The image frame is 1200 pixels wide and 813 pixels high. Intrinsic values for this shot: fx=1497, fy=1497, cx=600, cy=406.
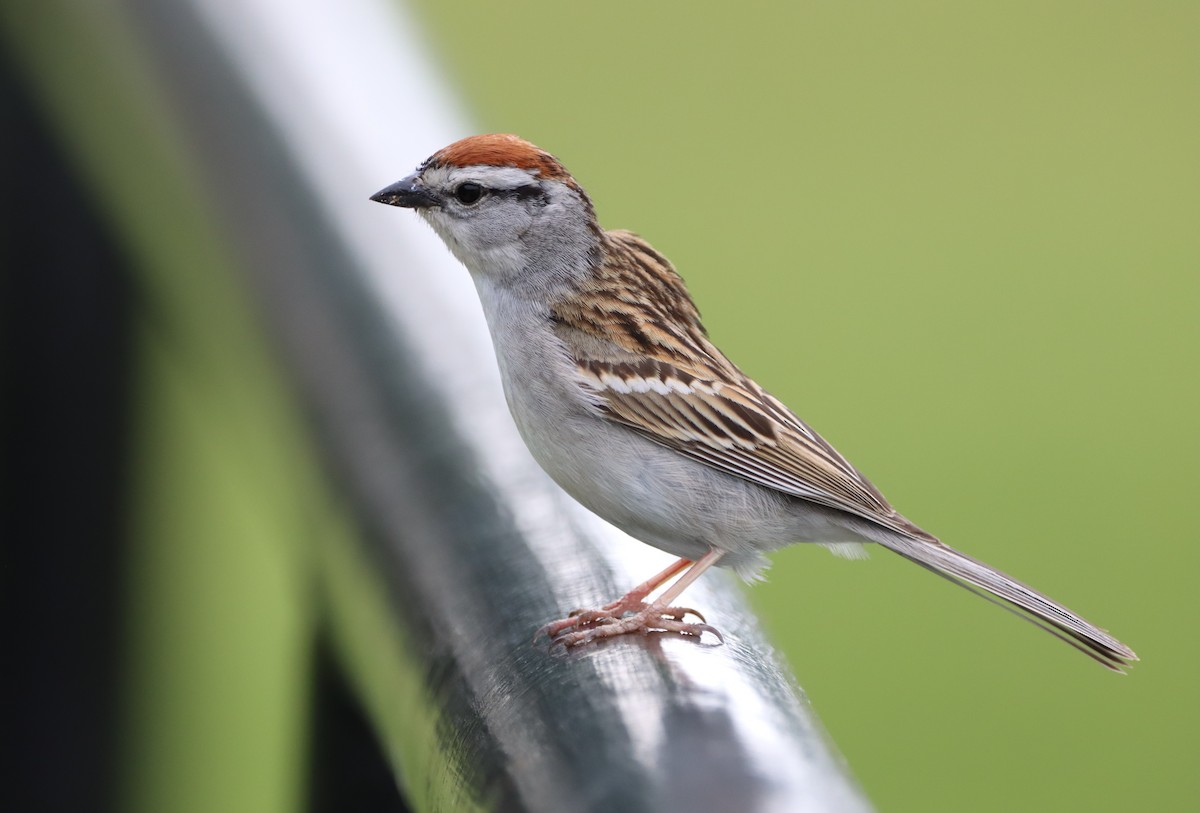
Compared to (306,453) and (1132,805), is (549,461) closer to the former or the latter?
(306,453)

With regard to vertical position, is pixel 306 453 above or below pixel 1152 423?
above

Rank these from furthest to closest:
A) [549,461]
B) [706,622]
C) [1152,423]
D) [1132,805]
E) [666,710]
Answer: [1152,423] < [1132,805] < [549,461] < [706,622] < [666,710]

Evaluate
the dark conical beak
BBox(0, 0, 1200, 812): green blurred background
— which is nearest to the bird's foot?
BBox(0, 0, 1200, 812): green blurred background

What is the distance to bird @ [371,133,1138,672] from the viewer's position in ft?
6.02

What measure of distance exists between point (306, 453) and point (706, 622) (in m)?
0.45

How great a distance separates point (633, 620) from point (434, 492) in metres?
0.21

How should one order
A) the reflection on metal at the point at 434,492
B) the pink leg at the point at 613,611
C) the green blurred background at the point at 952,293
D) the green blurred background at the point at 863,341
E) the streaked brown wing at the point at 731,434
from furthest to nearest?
the green blurred background at the point at 952,293, the streaked brown wing at the point at 731,434, the green blurred background at the point at 863,341, the pink leg at the point at 613,611, the reflection on metal at the point at 434,492

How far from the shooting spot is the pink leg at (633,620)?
1.15 metres

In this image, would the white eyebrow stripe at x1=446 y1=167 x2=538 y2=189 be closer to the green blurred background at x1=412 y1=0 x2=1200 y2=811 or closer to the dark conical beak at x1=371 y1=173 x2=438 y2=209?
the dark conical beak at x1=371 y1=173 x2=438 y2=209

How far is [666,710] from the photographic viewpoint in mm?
923

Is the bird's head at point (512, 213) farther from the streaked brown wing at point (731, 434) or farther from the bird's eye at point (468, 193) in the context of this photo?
the streaked brown wing at point (731, 434)

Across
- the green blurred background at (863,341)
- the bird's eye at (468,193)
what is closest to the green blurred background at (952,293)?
the green blurred background at (863,341)

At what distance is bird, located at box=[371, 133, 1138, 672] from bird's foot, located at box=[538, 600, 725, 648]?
329mm

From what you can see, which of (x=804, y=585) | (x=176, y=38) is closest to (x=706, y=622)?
(x=176, y=38)
